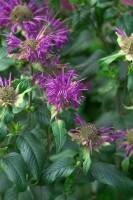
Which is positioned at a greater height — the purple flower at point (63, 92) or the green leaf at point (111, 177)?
the purple flower at point (63, 92)

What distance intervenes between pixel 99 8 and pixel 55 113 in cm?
66

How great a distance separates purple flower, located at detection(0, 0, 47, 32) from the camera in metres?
1.43

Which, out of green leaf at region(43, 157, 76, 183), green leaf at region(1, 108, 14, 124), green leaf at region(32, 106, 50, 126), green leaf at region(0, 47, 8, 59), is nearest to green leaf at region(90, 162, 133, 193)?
green leaf at region(43, 157, 76, 183)

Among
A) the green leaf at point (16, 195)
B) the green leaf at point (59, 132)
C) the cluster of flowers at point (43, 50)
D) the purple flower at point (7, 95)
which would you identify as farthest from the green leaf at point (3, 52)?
the green leaf at point (16, 195)

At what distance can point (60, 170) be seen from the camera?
4.21 feet

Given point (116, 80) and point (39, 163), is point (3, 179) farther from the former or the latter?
point (116, 80)

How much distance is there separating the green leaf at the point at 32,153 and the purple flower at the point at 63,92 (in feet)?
0.50

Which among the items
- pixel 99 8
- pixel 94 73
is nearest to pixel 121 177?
pixel 94 73

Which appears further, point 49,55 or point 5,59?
point 5,59

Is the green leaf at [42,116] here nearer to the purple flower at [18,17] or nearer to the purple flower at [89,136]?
the purple flower at [89,136]

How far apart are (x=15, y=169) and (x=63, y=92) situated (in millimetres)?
255

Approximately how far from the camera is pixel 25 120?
1407 millimetres

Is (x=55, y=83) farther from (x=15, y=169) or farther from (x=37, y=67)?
(x=15, y=169)

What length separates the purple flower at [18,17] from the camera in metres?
1.43
